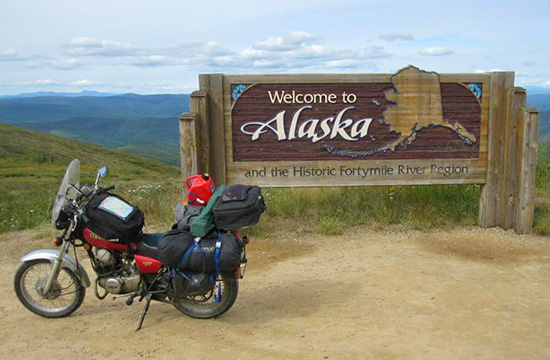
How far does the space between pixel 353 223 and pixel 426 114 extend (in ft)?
6.16

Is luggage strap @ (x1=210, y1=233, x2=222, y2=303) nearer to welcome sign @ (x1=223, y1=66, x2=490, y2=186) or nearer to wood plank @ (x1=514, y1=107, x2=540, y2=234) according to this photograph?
welcome sign @ (x1=223, y1=66, x2=490, y2=186)

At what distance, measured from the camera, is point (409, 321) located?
513cm

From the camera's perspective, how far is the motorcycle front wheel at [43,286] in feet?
17.4

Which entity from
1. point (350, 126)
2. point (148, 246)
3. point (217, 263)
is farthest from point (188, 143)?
point (217, 263)

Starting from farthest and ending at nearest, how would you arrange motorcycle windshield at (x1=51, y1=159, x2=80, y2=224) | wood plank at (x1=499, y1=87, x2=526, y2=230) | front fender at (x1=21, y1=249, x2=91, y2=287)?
wood plank at (x1=499, y1=87, x2=526, y2=230) < front fender at (x1=21, y1=249, x2=91, y2=287) < motorcycle windshield at (x1=51, y1=159, x2=80, y2=224)

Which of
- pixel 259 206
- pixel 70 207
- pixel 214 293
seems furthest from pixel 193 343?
pixel 70 207

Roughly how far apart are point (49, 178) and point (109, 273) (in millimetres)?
26270

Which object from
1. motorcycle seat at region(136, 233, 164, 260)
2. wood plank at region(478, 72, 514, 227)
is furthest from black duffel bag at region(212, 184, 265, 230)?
wood plank at region(478, 72, 514, 227)

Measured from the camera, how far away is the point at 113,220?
4.94 metres

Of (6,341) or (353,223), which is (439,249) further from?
(6,341)

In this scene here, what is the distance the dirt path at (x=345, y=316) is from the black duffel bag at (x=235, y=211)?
92 cm

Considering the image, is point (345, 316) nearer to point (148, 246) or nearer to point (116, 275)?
point (148, 246)

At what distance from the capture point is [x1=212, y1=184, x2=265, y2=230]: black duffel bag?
4.86m

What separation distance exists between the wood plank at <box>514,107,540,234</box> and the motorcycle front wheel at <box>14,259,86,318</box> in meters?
5.97
